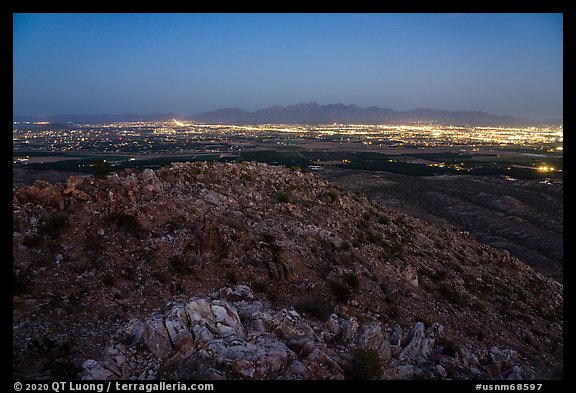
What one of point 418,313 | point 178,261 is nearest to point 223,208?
point 178,261

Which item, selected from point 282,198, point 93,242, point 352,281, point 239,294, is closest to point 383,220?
point 282,198

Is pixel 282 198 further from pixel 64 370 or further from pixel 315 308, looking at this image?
pixel 64 370

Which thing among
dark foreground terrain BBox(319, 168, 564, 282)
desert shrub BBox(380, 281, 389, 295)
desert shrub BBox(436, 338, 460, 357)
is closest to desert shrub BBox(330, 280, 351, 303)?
desert shrub BBox(380, 281, 389, 295)

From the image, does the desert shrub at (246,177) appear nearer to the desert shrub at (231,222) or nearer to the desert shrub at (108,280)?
the desert shrub at (231,222)
